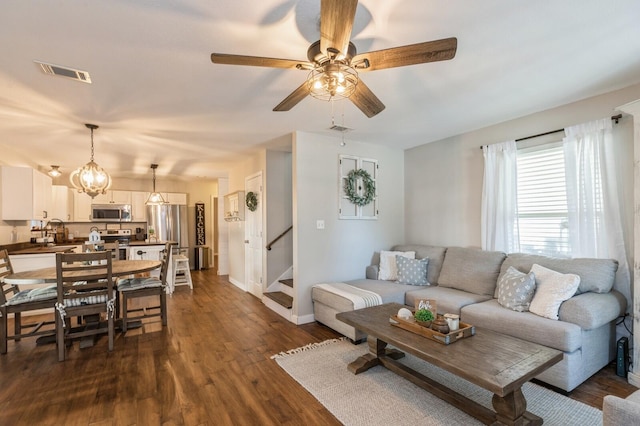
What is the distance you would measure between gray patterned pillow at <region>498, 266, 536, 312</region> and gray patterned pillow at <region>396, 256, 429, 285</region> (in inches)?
42.6

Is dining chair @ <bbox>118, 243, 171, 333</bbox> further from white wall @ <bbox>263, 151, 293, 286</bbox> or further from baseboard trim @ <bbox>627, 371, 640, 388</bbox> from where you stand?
baseboard trim @ <bbox>627, 371, 640, 388</bbox>

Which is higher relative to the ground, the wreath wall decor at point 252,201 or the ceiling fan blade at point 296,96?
the ceiling fan blade at point 296,96

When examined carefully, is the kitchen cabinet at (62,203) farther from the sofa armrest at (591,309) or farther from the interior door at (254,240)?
the sofa armrest at (591,309)

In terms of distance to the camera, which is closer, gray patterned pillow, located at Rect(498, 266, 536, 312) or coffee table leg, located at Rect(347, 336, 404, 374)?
coffee table leg, located at Rect(347, 336, 404, 374)

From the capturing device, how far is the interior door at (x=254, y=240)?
16.7ft

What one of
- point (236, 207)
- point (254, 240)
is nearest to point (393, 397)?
point (254, 240)

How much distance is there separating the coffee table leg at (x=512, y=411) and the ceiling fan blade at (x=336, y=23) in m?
2.15

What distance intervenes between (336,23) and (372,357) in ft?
8.38

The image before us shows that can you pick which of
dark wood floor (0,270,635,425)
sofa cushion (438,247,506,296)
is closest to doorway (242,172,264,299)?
dark wood floor (0,270,635,425)

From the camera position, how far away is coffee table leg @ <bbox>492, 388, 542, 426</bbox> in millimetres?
1778

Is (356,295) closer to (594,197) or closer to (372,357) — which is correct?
(372,357)

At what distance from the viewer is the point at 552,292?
2.56 m

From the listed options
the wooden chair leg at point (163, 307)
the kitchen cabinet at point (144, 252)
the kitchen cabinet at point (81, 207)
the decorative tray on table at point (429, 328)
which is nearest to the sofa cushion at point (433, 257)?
the decorative tray on table at point (429, 328)

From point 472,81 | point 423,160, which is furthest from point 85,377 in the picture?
point 423,160
